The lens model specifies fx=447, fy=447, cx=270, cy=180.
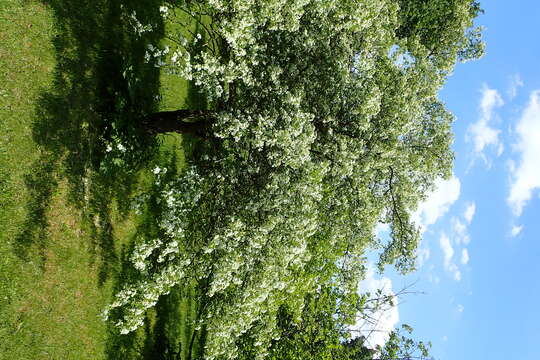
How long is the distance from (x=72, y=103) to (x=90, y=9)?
195 inches

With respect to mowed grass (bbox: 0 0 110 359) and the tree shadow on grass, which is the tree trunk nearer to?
the tree shadow on grass

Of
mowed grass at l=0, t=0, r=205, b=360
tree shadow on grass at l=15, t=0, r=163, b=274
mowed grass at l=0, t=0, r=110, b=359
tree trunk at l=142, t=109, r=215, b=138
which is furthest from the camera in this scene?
tree trunk at l=142, t=109, r=215, b=138

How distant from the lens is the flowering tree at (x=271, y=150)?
15305mm

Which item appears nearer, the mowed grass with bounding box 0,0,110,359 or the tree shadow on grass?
the mowed grass with bounding box 0,0,110,359

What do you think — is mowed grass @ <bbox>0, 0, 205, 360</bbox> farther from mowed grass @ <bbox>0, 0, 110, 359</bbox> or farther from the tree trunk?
the tree trunk

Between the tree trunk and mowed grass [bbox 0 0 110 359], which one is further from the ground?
the tree trunk

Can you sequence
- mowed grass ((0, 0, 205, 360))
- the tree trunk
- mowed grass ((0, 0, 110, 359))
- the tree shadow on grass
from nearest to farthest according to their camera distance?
mowed grass ((0, 0, 110, 359)), mowed grass ((0, 0, 205, 360)), the tree shadow on grass, the tree trunk

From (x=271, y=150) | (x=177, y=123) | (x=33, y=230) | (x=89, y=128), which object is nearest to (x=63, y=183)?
(x=33, y=230)

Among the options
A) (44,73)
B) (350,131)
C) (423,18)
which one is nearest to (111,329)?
(44,73)

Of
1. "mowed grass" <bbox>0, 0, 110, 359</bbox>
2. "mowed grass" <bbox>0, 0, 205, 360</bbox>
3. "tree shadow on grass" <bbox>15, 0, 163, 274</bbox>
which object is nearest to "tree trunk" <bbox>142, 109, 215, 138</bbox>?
"tree shadow on grass" <bbox>15, 0, 163, 274</bbox>

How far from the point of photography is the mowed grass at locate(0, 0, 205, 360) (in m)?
15.4

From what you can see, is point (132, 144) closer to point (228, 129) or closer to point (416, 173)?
point (228, 129)

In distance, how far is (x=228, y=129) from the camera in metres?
15.3

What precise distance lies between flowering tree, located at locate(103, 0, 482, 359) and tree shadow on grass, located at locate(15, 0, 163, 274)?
62.7 inches
